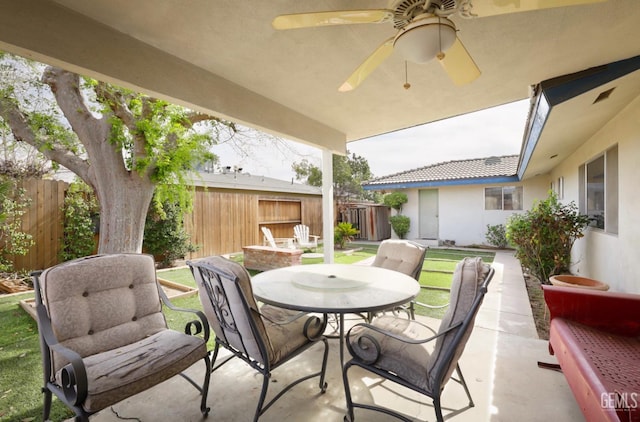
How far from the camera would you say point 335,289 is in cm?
232

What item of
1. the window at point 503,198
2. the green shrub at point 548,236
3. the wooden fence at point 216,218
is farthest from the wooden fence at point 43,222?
the window at point 503,198

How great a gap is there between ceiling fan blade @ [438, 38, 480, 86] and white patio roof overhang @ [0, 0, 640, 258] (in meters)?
Answer: 0.26

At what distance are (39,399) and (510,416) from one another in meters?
3.41

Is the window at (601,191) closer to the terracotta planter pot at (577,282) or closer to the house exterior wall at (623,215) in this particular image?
the house exterior wall at (623,215)

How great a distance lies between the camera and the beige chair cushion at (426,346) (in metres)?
1.62

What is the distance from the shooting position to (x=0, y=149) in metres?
6.11

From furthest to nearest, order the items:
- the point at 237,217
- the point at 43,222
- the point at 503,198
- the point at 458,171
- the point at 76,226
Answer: the point at 458,171 < the point at 503,198 < the point at 237,217 < the point at 76,226 < the point at 43,222

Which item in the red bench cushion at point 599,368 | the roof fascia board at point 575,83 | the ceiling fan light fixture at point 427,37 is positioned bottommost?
the red bench cushion at point 599,368

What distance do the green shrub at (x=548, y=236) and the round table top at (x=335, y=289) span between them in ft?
12.0

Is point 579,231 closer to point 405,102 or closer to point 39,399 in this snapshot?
point 405,102

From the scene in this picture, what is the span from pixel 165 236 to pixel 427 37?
22.8 ft

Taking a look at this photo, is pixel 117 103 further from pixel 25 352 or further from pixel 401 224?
pixel 401 224

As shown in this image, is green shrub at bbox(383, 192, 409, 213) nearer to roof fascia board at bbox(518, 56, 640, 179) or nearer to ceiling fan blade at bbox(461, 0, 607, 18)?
roof fascia board at bbox(518, 56, 640, 179)

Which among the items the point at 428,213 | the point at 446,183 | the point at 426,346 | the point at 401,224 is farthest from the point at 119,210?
the point at 428,213
